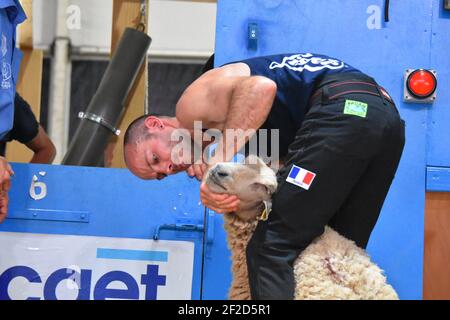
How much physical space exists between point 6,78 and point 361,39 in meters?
1.50

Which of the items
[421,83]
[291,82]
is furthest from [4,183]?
[421,83]

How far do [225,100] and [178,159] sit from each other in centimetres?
38

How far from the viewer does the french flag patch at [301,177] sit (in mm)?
1842

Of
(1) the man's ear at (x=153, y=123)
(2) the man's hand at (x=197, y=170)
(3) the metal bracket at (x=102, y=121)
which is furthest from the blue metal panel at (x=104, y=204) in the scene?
(3) the metal bracket at (x=102, y=121)

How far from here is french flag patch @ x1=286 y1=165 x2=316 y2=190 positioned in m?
1.84

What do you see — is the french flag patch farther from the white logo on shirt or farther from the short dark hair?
the short dark hair

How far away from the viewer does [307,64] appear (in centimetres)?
209

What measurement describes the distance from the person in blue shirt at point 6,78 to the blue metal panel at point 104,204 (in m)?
0.10

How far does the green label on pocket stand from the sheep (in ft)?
0.95

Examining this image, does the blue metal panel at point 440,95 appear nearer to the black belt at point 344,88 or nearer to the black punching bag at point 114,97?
the black belt at point 344,88

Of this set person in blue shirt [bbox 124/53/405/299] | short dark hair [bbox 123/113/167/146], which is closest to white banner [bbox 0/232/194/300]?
short dark hair [bbox 123/113/167/146]

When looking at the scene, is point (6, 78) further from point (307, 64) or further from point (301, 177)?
point (301, 177)
